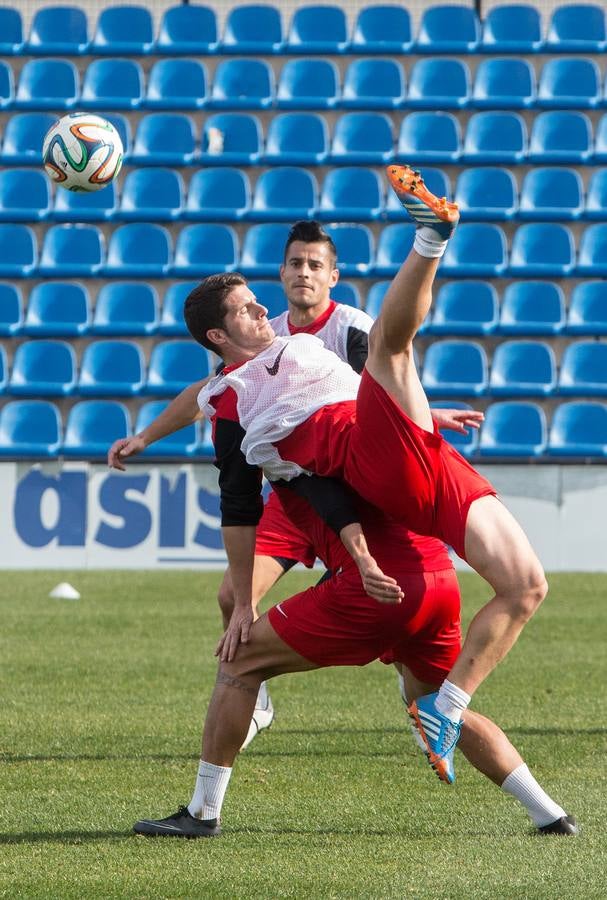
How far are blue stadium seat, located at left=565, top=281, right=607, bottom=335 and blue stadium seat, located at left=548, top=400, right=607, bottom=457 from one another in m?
0.86

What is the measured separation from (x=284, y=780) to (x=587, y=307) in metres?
10.0

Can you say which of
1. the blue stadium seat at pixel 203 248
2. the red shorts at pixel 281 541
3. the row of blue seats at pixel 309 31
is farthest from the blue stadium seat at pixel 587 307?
the red shorts at pixel 281 541

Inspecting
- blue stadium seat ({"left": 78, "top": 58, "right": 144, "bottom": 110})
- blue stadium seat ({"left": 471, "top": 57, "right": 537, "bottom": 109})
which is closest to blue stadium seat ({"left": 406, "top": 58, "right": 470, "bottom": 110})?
blue stadium seat ({"left": 471, "top": 57, "right": 537, "bottom": 109})

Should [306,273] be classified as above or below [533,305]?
above

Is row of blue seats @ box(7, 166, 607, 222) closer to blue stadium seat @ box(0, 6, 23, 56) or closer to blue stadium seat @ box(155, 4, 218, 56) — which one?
blue stadium seat @ box(155, 4, 218, 56)

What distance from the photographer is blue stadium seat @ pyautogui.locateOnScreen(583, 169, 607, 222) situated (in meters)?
15.4

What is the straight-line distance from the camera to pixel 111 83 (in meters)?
16.8

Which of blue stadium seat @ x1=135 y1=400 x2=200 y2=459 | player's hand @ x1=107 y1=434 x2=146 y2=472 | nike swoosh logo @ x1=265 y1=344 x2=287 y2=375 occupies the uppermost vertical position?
nike swoosh logo @ x1=265 y1=344 x2=287 y2=375

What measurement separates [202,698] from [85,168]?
308 cm

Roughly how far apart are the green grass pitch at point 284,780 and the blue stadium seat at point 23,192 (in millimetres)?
7140

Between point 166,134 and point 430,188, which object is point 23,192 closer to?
point 166,134

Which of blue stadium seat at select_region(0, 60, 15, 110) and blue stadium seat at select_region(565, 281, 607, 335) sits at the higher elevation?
blue stadium seat at select_region(0, 60, 15, 110)

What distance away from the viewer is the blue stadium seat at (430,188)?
15406 millimetres

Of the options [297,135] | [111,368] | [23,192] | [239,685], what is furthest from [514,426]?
[239,685]
